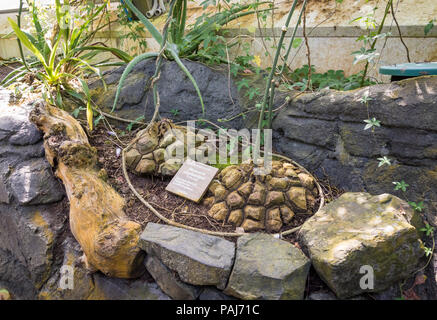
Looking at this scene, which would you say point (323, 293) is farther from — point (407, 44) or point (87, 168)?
point (407, 44)

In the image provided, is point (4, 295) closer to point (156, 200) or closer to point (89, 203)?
point (89, 203)

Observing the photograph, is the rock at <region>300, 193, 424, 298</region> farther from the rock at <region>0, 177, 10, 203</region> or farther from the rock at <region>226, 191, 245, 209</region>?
the rock at <region>0, 177, 10, 203</region>

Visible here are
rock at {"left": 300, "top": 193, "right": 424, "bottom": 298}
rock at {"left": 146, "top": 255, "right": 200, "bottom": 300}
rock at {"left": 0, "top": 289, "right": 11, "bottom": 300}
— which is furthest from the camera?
rock at {"left": 0, "top": 289, "right": 11, "bottom": 300}

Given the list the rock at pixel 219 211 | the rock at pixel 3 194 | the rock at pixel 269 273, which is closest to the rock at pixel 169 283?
the rock at pixel 269 273

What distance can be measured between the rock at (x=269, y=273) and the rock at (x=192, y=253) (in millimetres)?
54

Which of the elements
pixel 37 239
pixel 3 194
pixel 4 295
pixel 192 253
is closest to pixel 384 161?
pixel 192 253

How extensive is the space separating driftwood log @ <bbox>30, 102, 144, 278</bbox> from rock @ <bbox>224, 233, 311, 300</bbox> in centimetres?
49

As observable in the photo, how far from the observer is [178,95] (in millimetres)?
2494

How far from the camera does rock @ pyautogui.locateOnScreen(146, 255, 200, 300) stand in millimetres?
1471

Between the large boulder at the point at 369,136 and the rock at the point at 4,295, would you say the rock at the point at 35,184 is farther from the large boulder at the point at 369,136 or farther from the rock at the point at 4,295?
the large boulder at the point at 369,136

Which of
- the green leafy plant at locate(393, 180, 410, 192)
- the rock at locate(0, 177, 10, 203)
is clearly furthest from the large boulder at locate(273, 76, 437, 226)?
the rock at locate(0, 177, 10, 203)

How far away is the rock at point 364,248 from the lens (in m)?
1.33

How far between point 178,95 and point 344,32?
1364 mm
